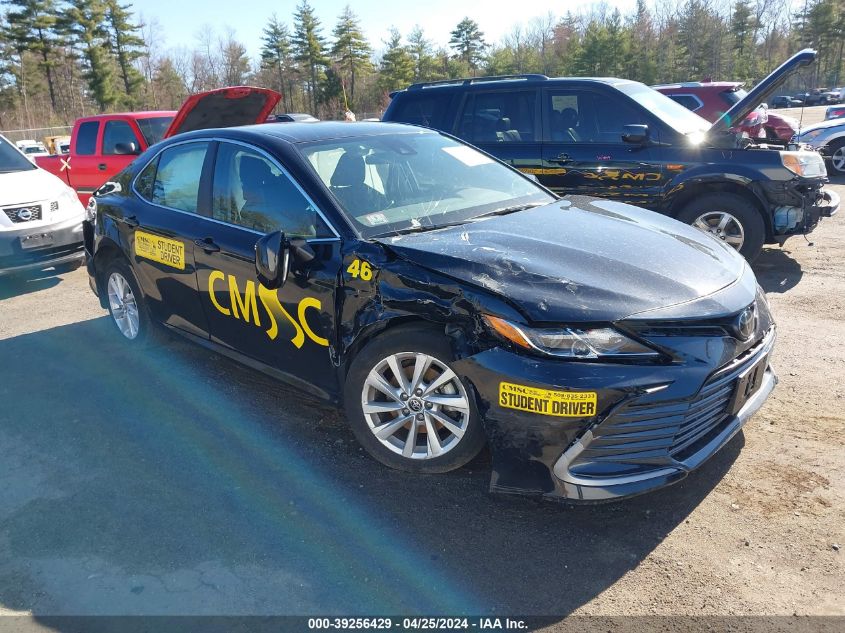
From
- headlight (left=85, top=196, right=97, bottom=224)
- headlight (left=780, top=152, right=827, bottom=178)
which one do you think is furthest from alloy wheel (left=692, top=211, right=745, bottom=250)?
headlight (left=85, top=196, right=97, bottom=224)

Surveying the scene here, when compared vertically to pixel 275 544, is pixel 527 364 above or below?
above

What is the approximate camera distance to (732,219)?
6.48 m

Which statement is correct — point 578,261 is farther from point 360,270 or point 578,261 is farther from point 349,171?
point 349,171

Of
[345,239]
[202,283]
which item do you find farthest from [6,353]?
[345,239]

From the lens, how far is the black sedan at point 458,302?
8.68 ft

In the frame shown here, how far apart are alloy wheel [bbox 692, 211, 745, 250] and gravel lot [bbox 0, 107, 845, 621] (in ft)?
7.78

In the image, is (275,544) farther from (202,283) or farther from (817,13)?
Result: (817,13)

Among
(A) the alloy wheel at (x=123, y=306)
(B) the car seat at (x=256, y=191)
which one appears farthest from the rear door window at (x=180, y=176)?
(A) the alloy wheel at (x=123, y=306)

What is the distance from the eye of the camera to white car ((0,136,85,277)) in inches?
281

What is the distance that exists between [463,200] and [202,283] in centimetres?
168

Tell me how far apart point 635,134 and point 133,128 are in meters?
7.32

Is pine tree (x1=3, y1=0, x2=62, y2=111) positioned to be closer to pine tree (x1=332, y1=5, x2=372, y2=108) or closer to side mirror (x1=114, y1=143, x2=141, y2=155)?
pine tree (x1=332, y1=5, x2=372, y2=108)

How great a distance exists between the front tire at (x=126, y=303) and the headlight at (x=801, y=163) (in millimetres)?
5788

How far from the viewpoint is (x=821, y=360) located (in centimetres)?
440
